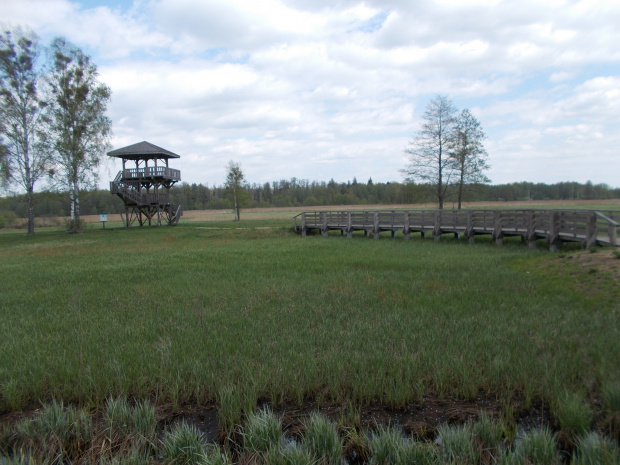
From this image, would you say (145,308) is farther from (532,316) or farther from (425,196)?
(425,196)

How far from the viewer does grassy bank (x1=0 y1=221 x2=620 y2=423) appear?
16.6 ft

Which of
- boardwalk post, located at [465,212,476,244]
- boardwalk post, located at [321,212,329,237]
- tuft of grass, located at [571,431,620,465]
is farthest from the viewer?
boardwalk post, located at [321,212,329,237]

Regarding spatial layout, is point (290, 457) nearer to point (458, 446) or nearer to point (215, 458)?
point (215, 458)

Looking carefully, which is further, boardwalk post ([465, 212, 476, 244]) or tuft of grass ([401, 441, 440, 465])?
boardwalk post ([465, 212, 476, 244])

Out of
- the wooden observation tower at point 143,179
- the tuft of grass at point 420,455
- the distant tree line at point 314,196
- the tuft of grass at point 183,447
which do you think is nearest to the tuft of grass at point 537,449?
the tuft of grass at point 420,455

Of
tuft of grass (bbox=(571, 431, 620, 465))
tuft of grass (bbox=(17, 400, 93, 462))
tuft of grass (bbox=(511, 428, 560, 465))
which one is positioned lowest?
tuft of grass (bbox=(17, 400, 93, 462))

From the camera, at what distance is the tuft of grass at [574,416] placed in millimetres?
4031

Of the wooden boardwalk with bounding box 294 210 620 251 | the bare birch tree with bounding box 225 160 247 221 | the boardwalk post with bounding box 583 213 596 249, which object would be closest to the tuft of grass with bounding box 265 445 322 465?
the wooden boardwalk with bounding box 294 210 620 251

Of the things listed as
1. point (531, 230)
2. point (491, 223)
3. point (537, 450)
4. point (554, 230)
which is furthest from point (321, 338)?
point (491, 223)

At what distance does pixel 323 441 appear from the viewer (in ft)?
13.3

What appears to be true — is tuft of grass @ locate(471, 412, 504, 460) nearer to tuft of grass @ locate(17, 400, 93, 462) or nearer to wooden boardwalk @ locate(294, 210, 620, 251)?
tuft of grass @ locate(17, 400, 93, 462)

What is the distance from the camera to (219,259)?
59.7ft

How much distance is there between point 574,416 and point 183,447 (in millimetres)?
3751

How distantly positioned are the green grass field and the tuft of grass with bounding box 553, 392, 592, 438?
4.4 inches
